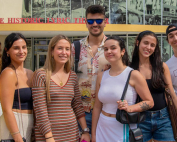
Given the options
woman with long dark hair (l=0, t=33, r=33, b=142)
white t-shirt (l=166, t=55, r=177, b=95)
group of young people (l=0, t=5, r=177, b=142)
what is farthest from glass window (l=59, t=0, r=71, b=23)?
group of young people (l=0, t=5, r=177, b=142)

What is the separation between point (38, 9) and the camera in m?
17.8

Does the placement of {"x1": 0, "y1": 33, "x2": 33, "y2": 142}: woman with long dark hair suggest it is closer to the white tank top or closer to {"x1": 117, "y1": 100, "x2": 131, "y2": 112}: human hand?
the white tank top

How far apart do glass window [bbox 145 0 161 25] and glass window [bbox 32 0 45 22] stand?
1016cm

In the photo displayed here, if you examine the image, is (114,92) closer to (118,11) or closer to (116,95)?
(116,95)

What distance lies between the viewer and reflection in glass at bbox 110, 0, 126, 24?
17.4 meters

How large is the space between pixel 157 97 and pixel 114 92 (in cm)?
76

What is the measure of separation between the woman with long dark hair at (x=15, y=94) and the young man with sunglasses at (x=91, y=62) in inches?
35.5

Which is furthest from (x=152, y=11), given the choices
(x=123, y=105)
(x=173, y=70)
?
(x=123, y=105)

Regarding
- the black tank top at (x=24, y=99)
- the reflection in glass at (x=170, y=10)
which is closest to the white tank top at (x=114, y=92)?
the black tank top at (x=24, y=99)

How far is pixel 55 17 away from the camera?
17.6m

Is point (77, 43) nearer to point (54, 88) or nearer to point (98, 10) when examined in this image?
point (98, 10)

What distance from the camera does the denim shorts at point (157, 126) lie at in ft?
8.35

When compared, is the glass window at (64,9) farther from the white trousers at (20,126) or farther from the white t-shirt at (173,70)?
the white trousers at (20,126)

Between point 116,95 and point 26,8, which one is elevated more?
point 26,8
